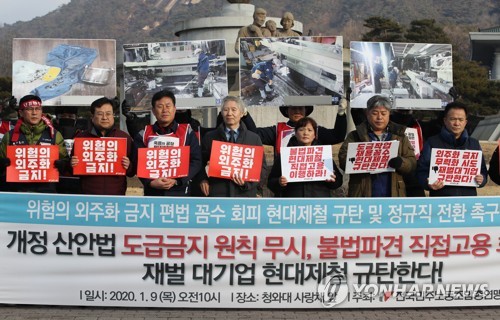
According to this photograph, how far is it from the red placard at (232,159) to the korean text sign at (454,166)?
151 cm

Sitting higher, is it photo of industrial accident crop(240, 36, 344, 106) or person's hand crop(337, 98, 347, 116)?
photo of industrial accident crop(240, 36, 344, 106)

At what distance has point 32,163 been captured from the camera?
7133mm

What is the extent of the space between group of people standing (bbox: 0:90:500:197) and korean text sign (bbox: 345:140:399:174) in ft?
0.20

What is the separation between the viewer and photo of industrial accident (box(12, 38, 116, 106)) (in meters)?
8.92

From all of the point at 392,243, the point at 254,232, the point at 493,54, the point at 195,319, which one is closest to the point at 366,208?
the point at 392,243

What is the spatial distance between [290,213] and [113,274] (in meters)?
1.51

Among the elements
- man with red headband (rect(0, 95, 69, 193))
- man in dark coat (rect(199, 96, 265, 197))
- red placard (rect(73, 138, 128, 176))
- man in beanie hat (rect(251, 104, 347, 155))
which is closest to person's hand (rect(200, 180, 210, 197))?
man in dark coat (rect(199, 96, 265, 197))

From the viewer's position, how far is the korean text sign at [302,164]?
23.0 ft

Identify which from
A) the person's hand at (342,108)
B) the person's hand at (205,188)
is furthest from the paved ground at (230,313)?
the person's hand at (342,108)

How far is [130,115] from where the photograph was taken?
8609 mm

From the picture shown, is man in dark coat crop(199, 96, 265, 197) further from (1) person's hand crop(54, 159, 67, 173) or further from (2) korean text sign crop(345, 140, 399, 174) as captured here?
(1) person's hand crop(54, 159, 67, 173)

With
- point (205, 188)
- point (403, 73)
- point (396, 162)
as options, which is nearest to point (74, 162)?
point (205, 188)

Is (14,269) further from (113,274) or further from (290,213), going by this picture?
(290,213)

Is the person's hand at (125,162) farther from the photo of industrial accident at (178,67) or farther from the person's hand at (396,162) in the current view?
the person's hand at (396,162)
